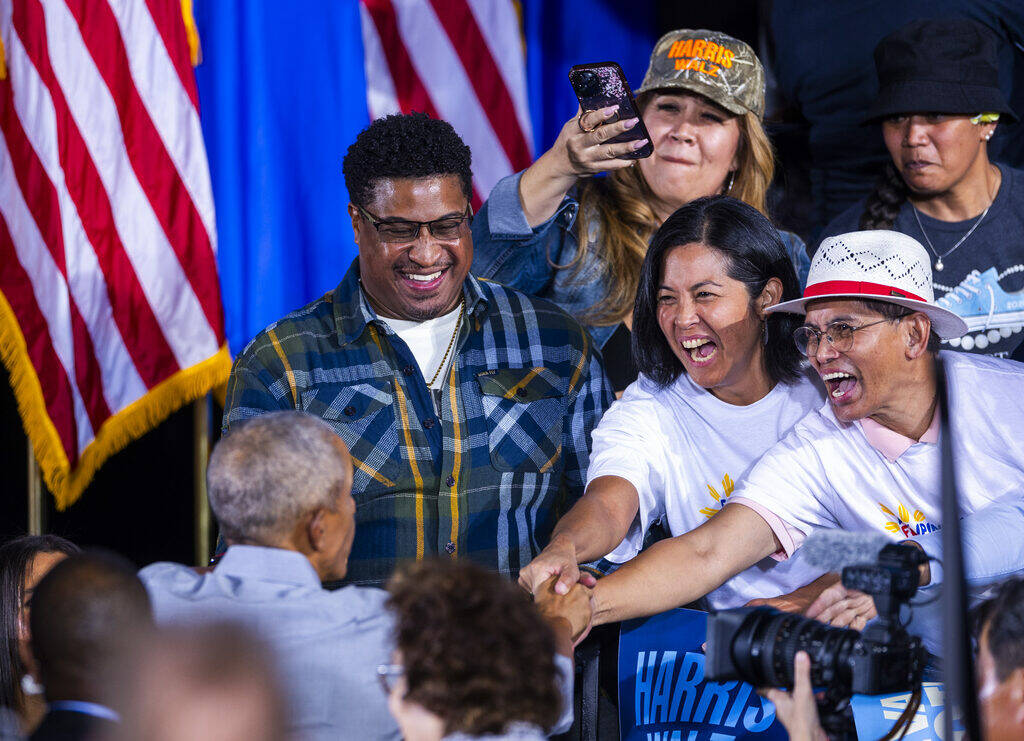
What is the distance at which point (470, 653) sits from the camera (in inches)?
68.0

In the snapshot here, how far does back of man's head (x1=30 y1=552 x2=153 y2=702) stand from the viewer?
76.9 inches

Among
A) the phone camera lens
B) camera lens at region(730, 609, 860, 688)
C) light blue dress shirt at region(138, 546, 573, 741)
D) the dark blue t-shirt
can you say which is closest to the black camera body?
camera lens at region(730, 609, 860, 688)

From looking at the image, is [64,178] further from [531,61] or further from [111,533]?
[531,61]

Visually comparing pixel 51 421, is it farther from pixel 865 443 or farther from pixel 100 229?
pixel 865 443

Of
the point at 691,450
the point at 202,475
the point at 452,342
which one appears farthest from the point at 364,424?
the point at 202,475

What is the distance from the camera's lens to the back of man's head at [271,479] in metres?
2.18

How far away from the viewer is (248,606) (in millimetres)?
2035

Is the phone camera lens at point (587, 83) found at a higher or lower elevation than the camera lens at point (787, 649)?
higher

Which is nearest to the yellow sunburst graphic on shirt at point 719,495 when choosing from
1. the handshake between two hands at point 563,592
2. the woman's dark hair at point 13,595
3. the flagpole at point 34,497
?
the handshake between two hands at point 563,592

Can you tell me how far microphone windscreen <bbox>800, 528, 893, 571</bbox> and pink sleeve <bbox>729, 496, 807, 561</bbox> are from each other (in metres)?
0.96

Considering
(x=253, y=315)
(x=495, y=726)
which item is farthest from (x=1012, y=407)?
(x=253, y=315)

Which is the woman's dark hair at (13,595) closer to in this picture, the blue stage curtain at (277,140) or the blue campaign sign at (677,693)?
the blue campaign sign at (677,693)

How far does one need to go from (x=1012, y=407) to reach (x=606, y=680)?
3.87 ft

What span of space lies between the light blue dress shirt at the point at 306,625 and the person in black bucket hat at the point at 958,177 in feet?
7.51
